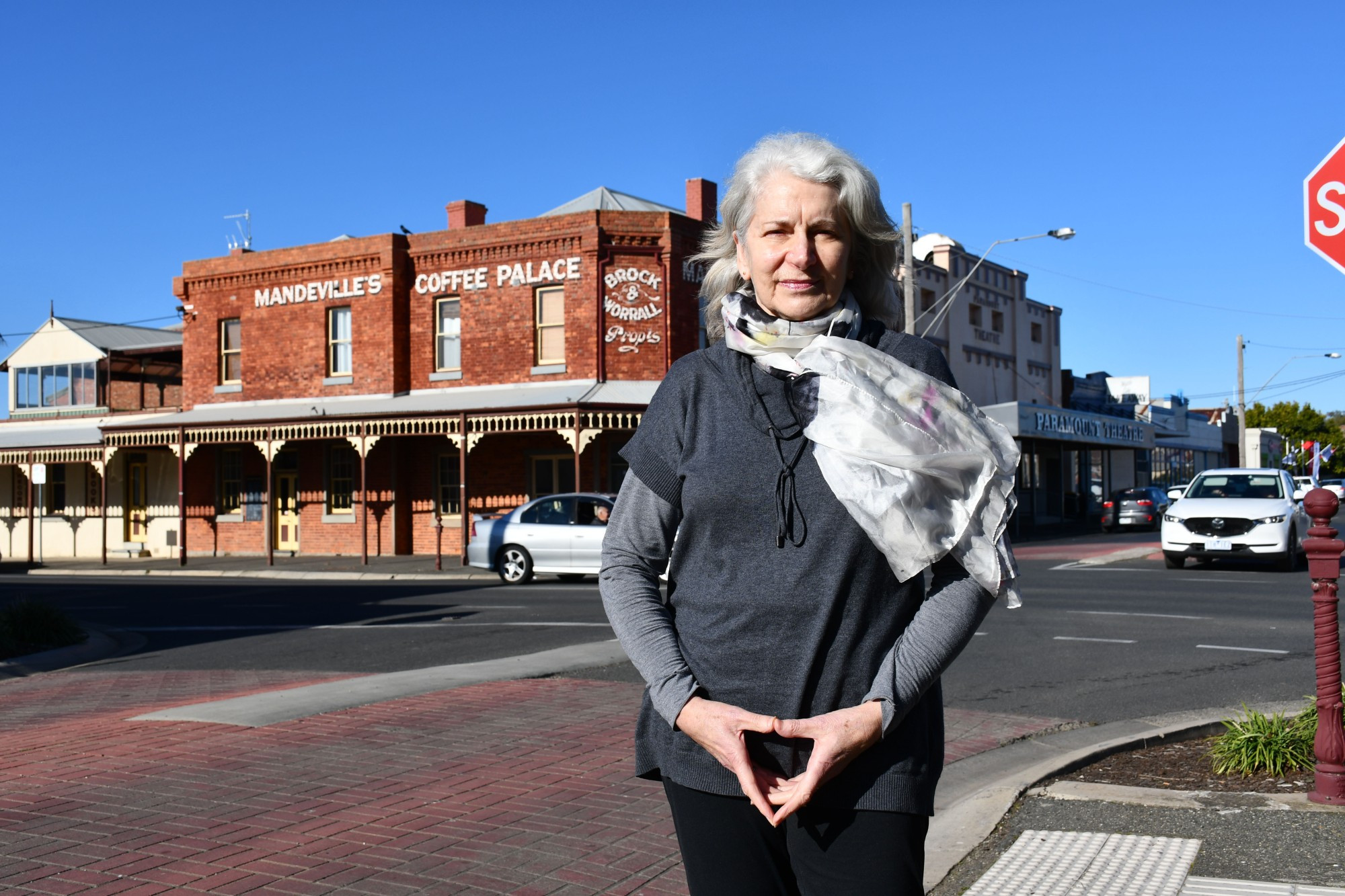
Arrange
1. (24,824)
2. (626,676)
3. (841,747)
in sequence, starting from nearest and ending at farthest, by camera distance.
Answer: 1. (841,747)
2. (24,824)
3. (626,676)

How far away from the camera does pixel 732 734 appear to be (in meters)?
2.07

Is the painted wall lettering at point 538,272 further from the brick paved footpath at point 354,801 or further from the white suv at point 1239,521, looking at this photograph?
the brick paved footpath at point 354,801

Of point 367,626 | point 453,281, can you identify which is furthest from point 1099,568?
point 453,281

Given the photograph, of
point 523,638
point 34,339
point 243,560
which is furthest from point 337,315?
point 523,638

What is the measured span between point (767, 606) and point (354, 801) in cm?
410

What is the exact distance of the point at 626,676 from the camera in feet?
31.7

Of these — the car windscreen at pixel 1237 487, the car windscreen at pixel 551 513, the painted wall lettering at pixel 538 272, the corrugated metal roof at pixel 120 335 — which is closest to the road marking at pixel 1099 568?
the car windscreen at pixel 1237 487

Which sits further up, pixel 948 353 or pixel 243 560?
pixel 948 353

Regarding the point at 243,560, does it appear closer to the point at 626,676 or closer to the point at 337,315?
the point at 337,315

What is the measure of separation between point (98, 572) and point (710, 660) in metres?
29.0

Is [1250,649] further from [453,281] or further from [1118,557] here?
[453,281]

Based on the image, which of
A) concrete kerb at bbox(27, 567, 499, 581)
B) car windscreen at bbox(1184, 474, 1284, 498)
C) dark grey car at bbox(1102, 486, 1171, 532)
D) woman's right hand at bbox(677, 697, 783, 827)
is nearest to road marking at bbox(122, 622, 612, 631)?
concrete kerb at bbox(27, 567, 499, 581)

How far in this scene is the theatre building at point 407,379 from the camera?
2578 centimetres

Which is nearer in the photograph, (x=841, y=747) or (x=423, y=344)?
(x=841, y=747)
